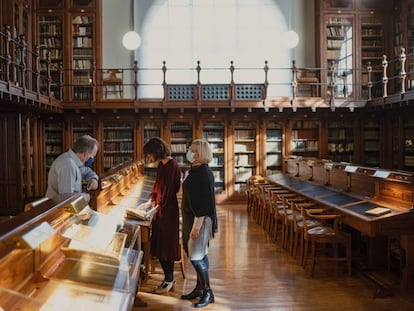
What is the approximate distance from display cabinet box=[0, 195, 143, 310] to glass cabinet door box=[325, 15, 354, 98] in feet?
31.8

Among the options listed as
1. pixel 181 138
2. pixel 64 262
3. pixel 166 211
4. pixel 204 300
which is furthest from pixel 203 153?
pixel 181 138

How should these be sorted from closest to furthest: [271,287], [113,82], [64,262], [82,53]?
[64,262], [271,287], [113,82], [82,53]

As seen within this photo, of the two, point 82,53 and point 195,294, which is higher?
point 82,53

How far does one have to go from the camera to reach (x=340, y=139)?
440 inches

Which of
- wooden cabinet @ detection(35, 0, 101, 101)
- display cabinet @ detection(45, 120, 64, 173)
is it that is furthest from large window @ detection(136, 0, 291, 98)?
display cabinet @ detection(45, 120, 64, 173)

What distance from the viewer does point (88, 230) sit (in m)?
2.65

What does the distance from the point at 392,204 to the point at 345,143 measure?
643 cm

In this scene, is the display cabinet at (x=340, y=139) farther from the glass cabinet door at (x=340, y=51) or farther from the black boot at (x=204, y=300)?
the black boot at (x=204, y=300)

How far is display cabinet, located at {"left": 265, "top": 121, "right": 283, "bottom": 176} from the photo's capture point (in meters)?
11.0

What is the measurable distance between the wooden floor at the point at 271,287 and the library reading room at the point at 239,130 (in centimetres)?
2

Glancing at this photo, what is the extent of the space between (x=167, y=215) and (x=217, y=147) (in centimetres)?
680

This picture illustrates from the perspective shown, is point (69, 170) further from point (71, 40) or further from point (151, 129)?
point (71, 40)

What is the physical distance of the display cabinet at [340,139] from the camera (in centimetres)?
1114

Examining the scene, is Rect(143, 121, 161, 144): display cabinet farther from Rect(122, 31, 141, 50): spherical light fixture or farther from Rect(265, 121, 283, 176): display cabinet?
Rect(265, 121, 283, 176): display cabinet
